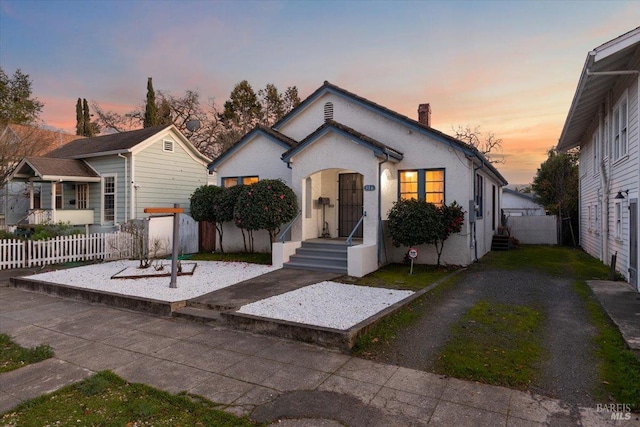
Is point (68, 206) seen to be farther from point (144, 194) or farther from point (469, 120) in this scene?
point (469, 120)

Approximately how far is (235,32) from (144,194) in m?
8.93

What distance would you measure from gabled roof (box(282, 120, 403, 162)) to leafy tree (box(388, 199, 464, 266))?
5.66 feet

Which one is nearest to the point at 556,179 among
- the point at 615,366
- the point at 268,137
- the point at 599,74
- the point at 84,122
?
the point at 599,74

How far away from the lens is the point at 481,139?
30406mm

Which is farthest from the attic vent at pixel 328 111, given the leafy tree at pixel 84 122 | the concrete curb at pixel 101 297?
the leafy tree at pixel 84 122

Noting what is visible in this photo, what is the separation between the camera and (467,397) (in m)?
4.06

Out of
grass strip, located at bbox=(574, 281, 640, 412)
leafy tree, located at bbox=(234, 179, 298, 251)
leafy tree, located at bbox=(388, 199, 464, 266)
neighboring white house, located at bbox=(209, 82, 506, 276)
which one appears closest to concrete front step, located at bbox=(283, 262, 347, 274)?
neighboring white house, located at bbox=(209, 82, 506, 276)

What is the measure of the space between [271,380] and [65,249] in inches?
506

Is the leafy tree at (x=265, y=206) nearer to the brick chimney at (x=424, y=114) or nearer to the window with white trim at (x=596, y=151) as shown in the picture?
the brick chimney at (x=424, y=114)

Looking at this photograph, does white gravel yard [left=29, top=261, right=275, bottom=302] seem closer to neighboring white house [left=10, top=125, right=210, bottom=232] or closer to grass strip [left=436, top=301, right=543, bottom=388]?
grass strip [left=436, top=301, right=543, bottom=388]

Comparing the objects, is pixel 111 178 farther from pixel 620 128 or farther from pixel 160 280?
pixel 620 128

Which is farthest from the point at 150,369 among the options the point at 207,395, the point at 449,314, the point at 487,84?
the point at 487,84

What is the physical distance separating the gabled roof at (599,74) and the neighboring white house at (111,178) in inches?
697

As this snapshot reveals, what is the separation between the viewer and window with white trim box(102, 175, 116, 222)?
18.4 m
